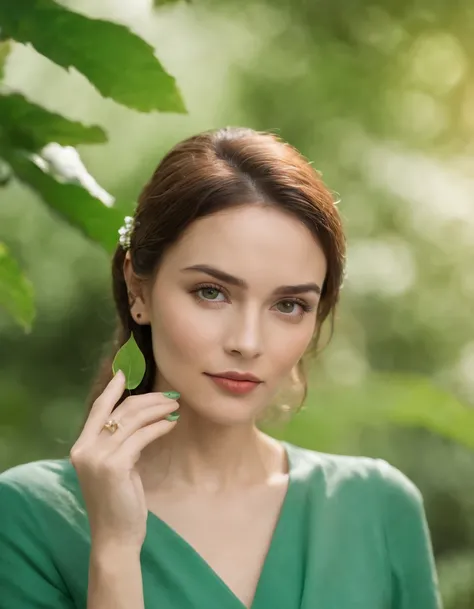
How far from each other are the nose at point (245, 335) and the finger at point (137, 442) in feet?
0.40

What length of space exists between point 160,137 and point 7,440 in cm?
60

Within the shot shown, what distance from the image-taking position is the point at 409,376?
1.88 m

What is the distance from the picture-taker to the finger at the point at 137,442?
1.07 metres

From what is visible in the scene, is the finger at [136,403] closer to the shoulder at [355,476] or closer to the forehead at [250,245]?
the forehead at [250,245]

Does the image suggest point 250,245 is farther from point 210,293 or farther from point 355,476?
point 355,476

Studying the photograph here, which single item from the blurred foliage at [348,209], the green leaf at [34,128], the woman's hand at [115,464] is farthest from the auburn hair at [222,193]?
the blurred foliage at [348,209]

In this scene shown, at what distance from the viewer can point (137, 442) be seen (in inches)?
42.6

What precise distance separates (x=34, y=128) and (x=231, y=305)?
357 mm

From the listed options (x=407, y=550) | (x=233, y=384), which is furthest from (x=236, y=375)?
(x=407, y=550)

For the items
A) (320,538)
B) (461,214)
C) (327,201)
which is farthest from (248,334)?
(461,214)

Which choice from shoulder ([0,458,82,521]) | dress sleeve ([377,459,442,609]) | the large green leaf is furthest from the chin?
the large green leaf

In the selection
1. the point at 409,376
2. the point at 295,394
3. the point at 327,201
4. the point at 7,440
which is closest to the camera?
the point at 327,201

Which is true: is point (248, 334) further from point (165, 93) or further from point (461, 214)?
point (461, 214)

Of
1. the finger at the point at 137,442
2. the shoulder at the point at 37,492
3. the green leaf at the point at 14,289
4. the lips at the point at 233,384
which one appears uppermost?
the green leaf at the point at 14,289
